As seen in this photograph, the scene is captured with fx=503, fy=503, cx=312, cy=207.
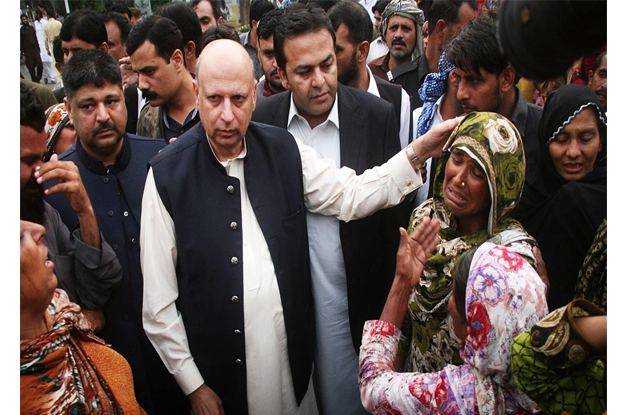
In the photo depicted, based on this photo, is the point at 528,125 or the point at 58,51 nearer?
the point at 528,125

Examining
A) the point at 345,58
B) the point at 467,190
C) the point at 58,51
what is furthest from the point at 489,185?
the point at 58,51

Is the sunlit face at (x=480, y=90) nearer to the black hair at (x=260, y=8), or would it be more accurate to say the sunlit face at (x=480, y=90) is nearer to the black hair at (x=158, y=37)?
the black hair at (x=158, y=37)

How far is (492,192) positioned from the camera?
2.01m

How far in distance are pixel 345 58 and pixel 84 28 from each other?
2.48 m

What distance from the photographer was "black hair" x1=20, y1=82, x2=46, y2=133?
204 cm

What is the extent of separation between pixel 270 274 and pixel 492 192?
3.36 ft

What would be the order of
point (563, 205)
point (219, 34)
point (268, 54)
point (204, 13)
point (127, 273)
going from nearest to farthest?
point (563, 205), point (127, 273), point (268, 54), point (219, 34), point (204, 13)

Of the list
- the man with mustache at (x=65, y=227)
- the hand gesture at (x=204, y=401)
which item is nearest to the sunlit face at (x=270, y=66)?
the man with mustache at (x=65, y=227)

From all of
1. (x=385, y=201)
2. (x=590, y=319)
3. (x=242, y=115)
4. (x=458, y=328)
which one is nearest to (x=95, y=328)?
(x=242, y=115)

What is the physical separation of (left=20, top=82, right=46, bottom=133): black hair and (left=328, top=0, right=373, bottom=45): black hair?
2.62 metres

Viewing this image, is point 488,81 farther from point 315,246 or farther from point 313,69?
point 315,246

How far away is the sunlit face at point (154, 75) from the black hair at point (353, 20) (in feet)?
4.75

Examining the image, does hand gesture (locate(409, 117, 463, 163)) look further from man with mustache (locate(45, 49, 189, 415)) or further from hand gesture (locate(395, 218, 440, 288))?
man with mustache (locate(45, 49, 189, 415))

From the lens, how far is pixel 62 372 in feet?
5.80
